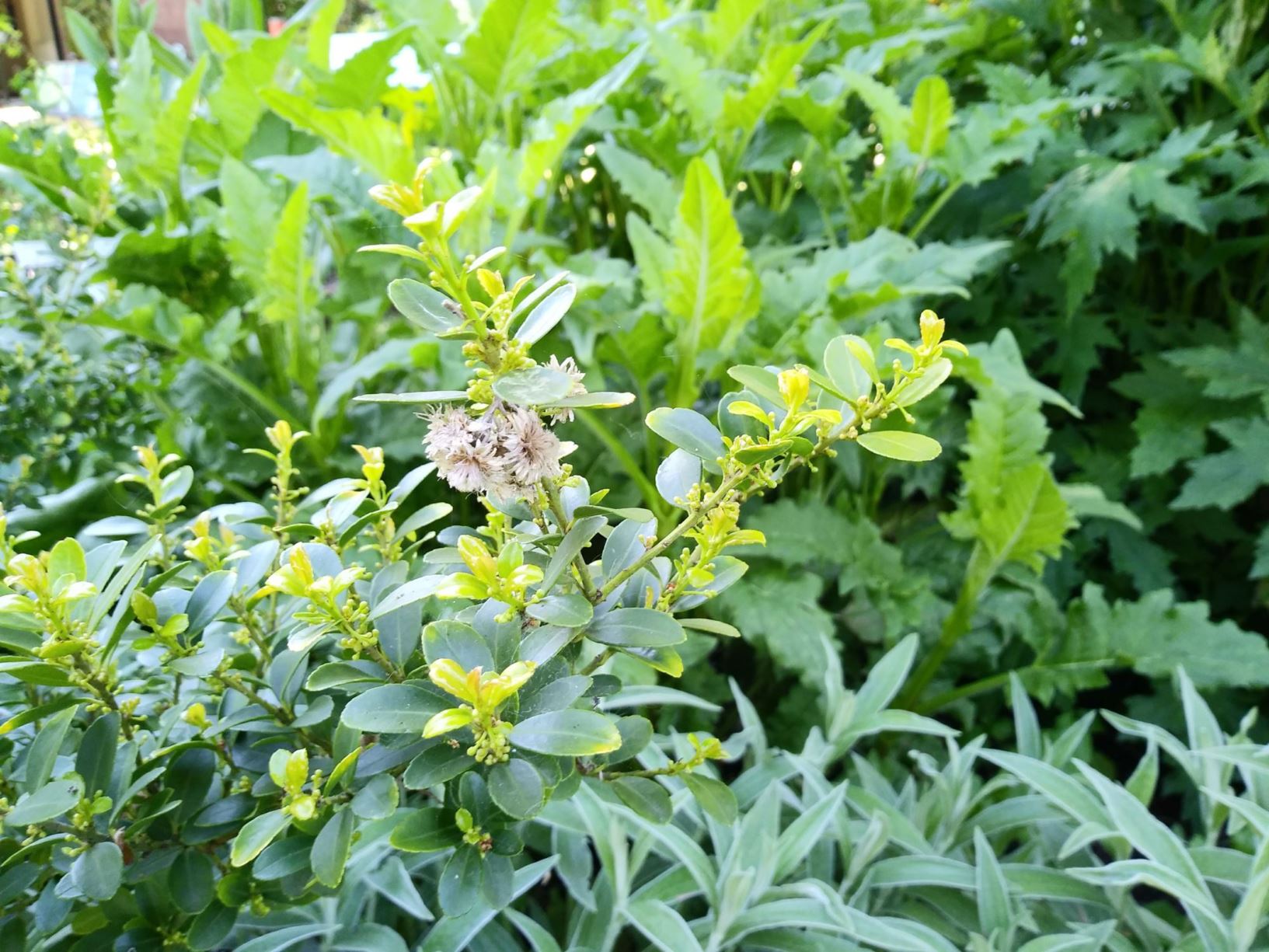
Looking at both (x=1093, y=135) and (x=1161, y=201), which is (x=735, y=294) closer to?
(x=1161, y=201)

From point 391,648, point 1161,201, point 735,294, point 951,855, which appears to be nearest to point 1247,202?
point 1161,201

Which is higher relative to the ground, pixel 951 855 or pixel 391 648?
pixel 391 648

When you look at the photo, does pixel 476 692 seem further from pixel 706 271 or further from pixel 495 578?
pixel 706 271

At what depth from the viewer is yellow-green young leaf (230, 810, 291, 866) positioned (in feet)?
1.09

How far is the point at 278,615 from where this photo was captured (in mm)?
484

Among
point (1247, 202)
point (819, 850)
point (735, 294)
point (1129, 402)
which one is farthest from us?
point (1129, 402)

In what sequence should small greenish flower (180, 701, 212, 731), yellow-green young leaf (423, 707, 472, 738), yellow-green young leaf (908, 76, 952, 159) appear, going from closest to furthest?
yellow-green young leaf (423, 707, 472, 738) → small greenish flower (180, 701, 212, 731) → yellow-green young leaf (908, 76, 952, 159)

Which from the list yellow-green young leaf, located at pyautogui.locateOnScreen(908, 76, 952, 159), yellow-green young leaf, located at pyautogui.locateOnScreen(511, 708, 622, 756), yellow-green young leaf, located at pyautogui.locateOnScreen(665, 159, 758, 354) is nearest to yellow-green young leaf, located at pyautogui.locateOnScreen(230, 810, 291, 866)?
yellow-green young leaf, located at pyautogui.locateOnScreen(511, 708, 622, 756)

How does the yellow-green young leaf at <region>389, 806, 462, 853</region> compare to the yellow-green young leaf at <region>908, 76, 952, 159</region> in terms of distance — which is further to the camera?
the yellow-green young leaf at <region>908, 76, 952, 159</region>

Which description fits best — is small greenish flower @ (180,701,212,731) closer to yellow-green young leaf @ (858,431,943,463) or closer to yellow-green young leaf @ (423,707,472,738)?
yellow-green young leaf @ (423,707,472,738)

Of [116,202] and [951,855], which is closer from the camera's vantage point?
[951,855]

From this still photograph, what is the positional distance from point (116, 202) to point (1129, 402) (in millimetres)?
1428

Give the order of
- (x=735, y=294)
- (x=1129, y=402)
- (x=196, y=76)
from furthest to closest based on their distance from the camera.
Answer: (x=1129, y=402)
(x=196, y=76)
(x=735, y=294)

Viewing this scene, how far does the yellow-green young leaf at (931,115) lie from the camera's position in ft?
3.23
